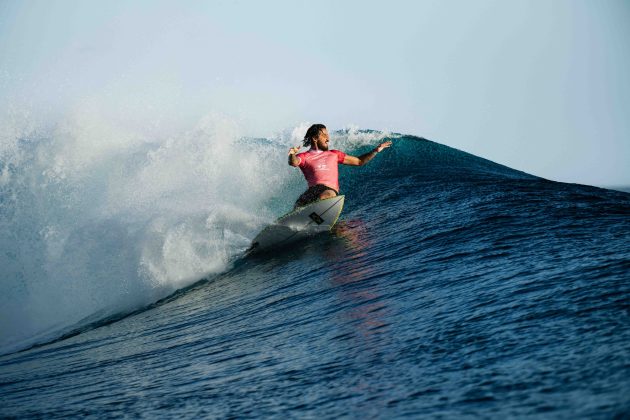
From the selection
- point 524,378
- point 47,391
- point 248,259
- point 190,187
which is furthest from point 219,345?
point 190,187

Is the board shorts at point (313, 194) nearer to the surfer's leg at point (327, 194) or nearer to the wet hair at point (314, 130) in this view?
the surfer's leg at point (327, 194)

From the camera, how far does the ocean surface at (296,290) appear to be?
3270 mm

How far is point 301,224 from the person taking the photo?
988 cm

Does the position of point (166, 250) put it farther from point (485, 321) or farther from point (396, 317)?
point (485, 321)

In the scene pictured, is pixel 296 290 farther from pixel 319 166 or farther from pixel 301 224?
pixel 319 166

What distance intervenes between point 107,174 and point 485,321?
12.7 meters

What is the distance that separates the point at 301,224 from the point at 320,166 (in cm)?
98

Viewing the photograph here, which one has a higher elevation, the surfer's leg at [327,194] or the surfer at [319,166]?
the surfer at [319,166]

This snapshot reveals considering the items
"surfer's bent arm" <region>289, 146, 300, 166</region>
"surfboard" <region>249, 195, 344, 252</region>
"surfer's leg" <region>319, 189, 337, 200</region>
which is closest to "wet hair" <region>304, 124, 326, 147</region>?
"surfer's bent arm" <region>289, 146, 300, 166</region>

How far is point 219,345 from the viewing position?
5.44m

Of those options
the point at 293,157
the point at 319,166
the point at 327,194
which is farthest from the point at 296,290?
the point at 319,166

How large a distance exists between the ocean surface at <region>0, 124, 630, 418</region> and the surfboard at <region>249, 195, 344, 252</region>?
24cm

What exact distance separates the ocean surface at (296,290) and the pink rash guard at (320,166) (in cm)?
90

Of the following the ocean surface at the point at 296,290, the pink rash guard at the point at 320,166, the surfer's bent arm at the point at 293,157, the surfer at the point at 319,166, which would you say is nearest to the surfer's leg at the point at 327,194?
the surfer at the point at 319,166
